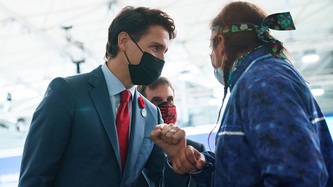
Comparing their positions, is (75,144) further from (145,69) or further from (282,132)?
(282,132)

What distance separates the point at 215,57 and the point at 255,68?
0.30 metres

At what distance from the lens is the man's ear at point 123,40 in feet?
5.85

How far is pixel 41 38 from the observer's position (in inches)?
270

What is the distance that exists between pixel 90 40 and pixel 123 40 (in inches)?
223

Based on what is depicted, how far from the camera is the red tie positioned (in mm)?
1507

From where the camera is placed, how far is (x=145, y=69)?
5.69 ft

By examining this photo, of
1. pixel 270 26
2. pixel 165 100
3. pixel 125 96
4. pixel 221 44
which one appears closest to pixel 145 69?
pixel 125 96

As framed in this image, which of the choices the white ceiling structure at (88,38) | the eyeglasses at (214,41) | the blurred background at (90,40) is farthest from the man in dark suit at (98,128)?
the white ceiling structure at (88,38)

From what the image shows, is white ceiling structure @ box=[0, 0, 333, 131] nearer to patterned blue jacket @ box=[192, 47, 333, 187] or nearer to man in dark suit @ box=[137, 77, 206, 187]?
man in dark suit @ box=[137, 77, 206, 187]

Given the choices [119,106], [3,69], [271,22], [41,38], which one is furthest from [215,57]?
[3,69]

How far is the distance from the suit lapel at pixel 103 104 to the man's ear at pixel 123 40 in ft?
0.70

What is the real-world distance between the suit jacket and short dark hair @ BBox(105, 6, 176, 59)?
39cm

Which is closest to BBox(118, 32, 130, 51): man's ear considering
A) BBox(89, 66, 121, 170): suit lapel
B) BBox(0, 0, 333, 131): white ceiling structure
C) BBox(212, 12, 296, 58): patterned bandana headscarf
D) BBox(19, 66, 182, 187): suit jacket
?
BBox(89, 66, 121, 170): suit lapel

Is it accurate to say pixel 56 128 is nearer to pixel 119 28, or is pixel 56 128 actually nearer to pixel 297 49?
pixel 119 28
